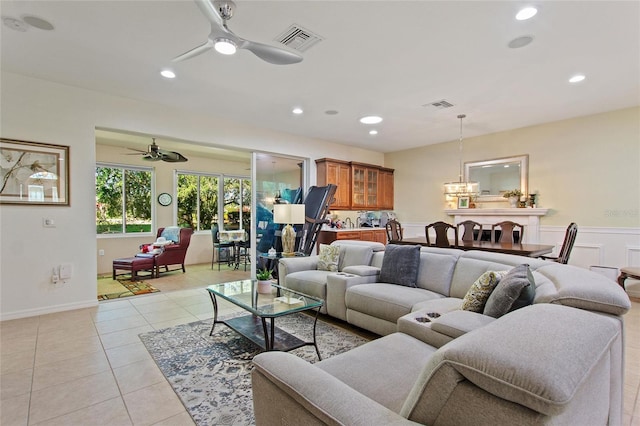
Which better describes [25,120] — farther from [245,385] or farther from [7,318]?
[245,385]

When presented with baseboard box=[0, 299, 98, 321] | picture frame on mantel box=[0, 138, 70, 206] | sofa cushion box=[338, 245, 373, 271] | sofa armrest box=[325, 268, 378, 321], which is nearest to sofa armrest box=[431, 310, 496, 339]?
sofa armrest box=[325, 268, 378, 321]

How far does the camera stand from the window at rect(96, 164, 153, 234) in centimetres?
676

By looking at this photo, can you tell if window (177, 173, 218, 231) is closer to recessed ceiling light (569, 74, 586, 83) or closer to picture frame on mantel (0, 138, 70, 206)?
picture frame on mantel (0, 138, 70, 206)

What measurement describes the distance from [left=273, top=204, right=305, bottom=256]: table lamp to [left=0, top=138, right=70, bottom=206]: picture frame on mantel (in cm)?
273

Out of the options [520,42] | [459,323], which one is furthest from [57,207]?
[520,42]

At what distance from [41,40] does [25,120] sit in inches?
50.8

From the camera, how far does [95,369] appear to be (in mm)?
2445

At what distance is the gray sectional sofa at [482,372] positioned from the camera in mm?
723

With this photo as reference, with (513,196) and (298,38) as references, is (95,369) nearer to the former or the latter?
(298,38)

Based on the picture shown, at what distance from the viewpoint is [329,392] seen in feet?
3.13

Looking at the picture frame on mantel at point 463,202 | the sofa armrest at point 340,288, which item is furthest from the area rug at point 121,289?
the picture frame on mantel at point 463,202

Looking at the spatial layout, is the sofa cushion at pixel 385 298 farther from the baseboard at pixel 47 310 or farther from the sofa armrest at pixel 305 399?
the baseboard at pixel 47 310

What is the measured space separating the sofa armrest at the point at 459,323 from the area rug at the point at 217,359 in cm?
115

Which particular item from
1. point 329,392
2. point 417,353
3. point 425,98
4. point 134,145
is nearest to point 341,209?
point 425,98
